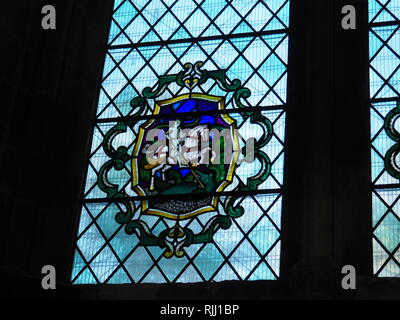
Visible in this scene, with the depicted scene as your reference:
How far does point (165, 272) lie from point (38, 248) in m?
0.86

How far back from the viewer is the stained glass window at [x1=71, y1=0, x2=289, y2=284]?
245 inches

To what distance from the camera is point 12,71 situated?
661cm

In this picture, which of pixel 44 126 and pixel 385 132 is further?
pixel 44 126

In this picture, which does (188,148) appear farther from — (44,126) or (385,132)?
Result: (385,132)

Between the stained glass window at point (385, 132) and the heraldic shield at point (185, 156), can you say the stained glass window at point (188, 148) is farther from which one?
the stained glass window at point (385, 132)

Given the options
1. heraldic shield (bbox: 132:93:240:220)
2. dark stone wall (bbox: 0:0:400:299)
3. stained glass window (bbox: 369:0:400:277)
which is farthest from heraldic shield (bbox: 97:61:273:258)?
stained glass window (bbox: 369:0:400:277)

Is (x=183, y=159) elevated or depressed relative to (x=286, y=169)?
elevated

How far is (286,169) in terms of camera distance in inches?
248

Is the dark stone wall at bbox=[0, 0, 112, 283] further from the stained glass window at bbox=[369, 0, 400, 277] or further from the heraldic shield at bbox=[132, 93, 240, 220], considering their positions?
the stained glass window at bbox=[369, 0, 400, 277]

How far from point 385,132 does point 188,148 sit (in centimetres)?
138

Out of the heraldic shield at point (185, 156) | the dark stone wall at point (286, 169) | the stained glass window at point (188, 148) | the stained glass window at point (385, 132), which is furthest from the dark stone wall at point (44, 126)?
the stained glass window at point (385, 132)

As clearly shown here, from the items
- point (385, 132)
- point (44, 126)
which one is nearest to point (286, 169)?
point (385, 132)

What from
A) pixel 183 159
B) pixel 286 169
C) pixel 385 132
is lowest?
pixel 286 169

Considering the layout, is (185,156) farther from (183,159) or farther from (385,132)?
(385,132)
